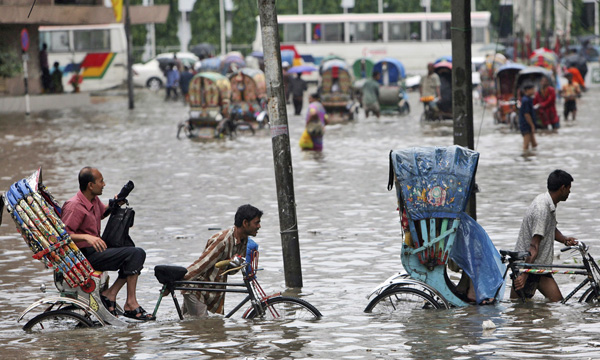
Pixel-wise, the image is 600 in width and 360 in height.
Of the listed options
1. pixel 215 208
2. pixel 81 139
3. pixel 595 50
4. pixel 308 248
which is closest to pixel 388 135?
pixel 81 139

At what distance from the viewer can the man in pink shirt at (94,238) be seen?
7.69 m

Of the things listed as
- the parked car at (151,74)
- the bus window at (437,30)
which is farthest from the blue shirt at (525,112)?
the parked car at (151,74)

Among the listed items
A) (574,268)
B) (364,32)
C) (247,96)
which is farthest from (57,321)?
(364,32)

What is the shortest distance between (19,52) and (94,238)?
3390cm

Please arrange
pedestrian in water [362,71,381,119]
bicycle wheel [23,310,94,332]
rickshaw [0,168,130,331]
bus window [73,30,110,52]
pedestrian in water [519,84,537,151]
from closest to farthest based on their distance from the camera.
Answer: rickshaw [0,168,130,331] → bicycle wheel [23,310,94,332] → pedestrian in water [519,84,537,151] → pedestrian in water [362,71,381,119] → bus window [73,30,110,52]

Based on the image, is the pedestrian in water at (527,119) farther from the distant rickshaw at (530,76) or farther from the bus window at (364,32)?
the bus window at (364,32)

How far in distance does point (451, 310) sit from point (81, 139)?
1963 cm

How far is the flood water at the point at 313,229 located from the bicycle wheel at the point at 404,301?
4.2 inches

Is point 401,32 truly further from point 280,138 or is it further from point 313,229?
point 280,138

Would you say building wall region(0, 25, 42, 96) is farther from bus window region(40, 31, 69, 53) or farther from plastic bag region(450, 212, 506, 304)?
plastic bag region(450, 212, 506, 304)

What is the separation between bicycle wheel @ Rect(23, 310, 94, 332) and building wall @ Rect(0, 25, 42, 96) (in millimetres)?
32121

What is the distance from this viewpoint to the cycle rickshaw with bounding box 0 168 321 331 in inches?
294

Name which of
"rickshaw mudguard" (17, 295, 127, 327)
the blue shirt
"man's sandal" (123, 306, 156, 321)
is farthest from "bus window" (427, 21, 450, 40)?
"rickshaw mudguard" (17, 295, 127, 327)

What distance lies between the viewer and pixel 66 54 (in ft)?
160
